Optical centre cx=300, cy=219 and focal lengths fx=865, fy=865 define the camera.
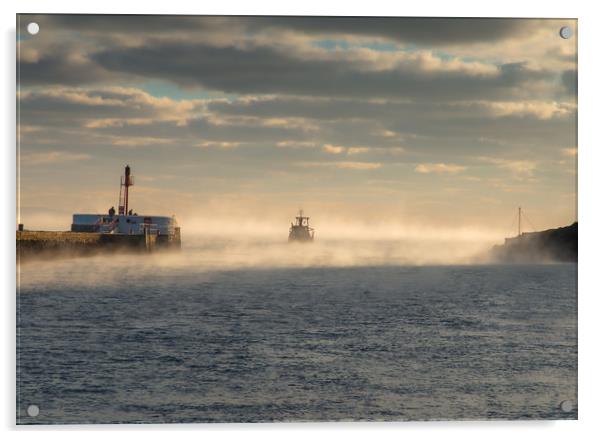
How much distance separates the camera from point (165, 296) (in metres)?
18.9

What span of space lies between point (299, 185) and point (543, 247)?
468 centimetres

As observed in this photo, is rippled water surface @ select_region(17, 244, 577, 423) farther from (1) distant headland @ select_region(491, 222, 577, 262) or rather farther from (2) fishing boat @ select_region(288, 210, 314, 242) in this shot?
(2) fishing boat @ select_region(288, 210, 314, 242)

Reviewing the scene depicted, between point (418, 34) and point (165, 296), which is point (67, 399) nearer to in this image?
point (165, 296)

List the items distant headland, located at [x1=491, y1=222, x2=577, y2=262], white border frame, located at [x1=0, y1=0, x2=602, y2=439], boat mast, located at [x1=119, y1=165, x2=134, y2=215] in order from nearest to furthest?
white border frame, located at [x1=0, y1=0, x2=602, y2=439] → distant headland, located at [x1=491, y1=222, x2=577, y2=262] → boat mast, located at [x1=119, y1=165, x2=134, y2=215]

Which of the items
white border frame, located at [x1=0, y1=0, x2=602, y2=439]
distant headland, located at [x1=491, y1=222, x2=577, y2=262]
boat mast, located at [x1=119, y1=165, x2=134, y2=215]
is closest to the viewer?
white border frame, located at [x1=0, y1=0, x2=602, y2=439]

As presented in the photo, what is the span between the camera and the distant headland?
13.8m

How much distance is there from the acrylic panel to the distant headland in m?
0.08

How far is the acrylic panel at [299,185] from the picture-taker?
43.1ft

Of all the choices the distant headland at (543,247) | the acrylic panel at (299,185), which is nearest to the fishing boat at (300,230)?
the acrylic panel at (299,185)

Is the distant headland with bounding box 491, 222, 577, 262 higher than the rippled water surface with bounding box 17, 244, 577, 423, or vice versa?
the distant headland with bounding box 491, 222, 577, 262

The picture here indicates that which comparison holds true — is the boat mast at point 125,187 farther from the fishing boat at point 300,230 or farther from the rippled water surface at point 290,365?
the fishing boat at point 300,230

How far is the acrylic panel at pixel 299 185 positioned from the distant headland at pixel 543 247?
0.28 ft

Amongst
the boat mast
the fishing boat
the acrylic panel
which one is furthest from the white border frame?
the fishing boat
